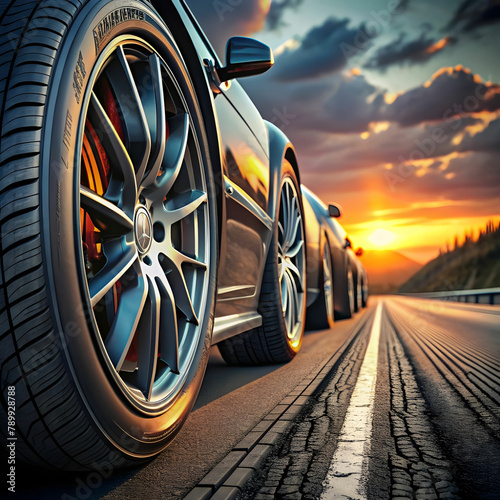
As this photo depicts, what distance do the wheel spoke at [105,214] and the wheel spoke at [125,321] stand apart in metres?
0.20

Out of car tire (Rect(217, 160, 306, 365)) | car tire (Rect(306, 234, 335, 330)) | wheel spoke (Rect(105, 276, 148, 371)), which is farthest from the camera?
car tire (Rect(306, 234, 335, 330))

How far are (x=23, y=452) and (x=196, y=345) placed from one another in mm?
932

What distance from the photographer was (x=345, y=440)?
2025mm

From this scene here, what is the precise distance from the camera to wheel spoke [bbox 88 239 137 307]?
59.6 inches

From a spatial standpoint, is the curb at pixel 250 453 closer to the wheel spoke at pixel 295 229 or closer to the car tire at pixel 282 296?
the car tire at pixel 282 296

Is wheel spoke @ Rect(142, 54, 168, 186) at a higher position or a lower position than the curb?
higher

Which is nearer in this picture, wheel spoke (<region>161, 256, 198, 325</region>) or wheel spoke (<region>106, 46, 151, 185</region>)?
wheel spoke (<region>106, 46, 151, 185</region>)

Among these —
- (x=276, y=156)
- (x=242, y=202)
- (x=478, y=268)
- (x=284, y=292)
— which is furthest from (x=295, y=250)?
(x=478, y=268)

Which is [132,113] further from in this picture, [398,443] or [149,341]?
[398,443]

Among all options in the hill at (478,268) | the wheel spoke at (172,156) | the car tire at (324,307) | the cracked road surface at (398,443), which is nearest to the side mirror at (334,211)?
the car tire at (324,307)

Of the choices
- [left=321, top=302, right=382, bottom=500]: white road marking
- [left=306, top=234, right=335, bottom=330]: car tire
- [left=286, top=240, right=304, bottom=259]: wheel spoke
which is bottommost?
[left=321, top=302, right=382, bottom=500]: white road marking

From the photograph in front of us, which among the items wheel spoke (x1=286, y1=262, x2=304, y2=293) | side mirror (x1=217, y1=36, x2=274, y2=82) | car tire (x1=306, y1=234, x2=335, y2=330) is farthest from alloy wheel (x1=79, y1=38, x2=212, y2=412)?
car tire (x1=306, y1=234, x2=335, y2=330)

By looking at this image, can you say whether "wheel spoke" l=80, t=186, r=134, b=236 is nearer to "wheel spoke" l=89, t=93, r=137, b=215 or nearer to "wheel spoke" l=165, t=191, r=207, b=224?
"wheel spoke" l=89, t=93, r=137, b=215

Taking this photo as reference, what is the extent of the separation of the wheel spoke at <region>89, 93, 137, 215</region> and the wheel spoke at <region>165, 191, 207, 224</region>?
329 millimetres
